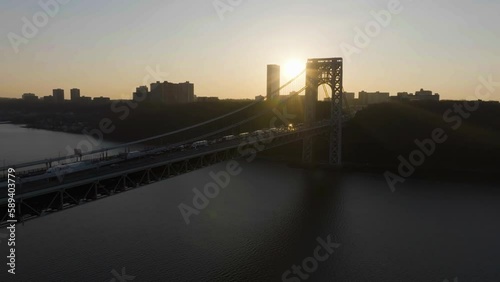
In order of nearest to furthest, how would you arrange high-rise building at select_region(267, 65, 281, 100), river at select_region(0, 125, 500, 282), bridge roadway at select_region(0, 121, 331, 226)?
bridge roadway at select_region(0, 121, 331, 226)
river at select_region(0, 125, 500, 282)
high-rise building at select_region(267, 65, 281, 100)

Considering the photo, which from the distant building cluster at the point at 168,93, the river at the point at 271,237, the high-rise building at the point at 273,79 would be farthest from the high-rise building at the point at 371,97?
the river at the point at 271,237

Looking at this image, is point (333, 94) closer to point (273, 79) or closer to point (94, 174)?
point (94, 174)

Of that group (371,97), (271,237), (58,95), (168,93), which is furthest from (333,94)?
(58,95)

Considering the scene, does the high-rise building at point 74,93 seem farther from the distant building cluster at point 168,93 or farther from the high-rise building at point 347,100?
the high-rise building at point 347,100

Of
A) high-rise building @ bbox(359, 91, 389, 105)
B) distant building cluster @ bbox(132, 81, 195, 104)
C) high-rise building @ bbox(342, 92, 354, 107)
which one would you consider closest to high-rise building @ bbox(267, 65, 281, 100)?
high-rise building @ bbox(342, 92, 354, 107)

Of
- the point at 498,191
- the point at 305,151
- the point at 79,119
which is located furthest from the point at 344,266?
the point at 79,119

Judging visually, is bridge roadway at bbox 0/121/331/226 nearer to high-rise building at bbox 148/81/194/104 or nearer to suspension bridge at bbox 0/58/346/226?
suspension bridge at bbox 0/58/346/226
